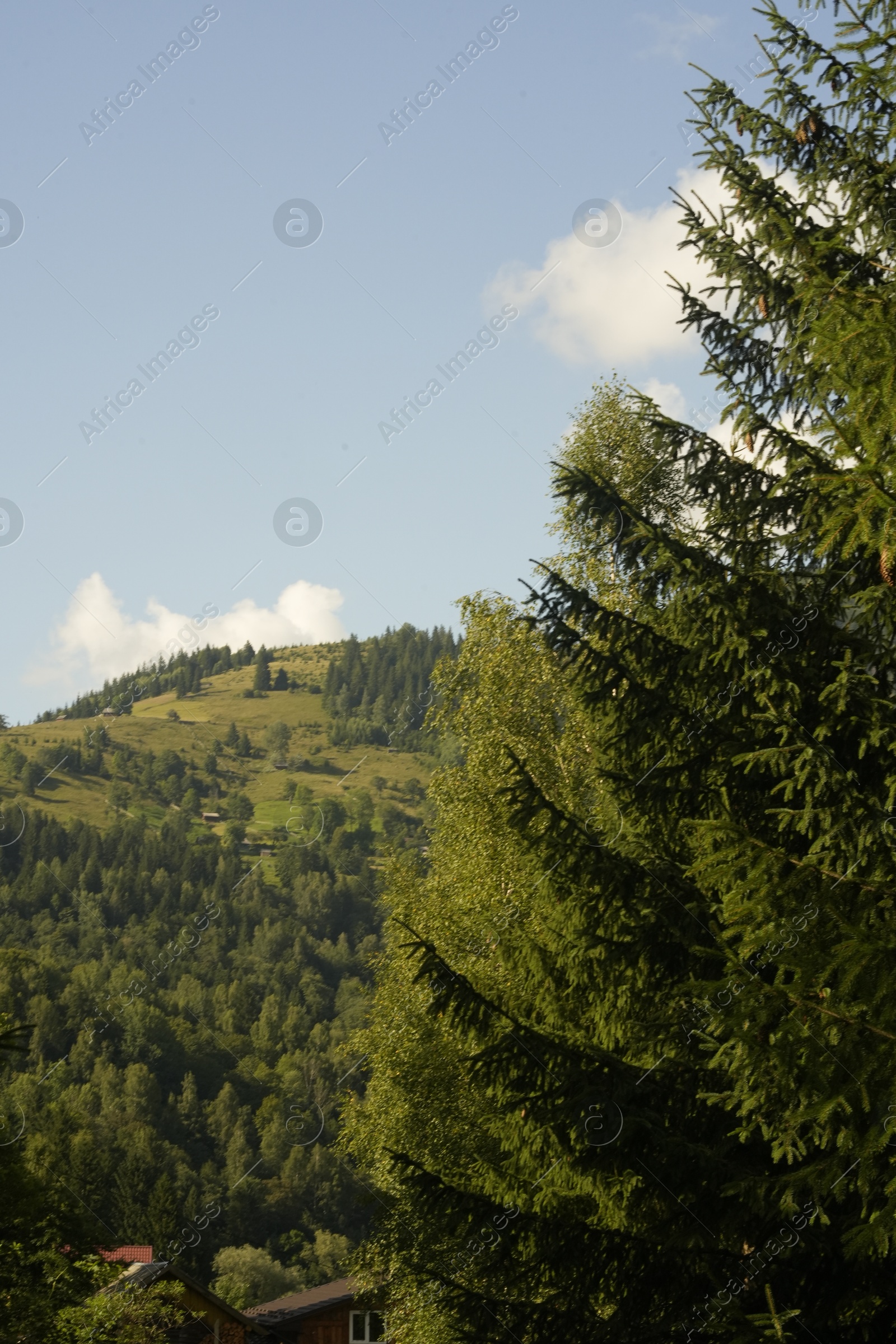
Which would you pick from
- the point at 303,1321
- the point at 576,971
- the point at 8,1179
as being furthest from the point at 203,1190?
the point at 576,971

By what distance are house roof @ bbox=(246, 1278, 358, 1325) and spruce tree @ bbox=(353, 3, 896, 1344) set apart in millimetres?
42247

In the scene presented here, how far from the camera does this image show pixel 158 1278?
32.9 metres

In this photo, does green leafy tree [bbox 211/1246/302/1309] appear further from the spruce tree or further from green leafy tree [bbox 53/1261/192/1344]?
the spruce tree

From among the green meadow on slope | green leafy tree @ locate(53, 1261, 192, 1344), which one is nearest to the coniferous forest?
green leafy tree @ locate(53, 1261, 192, 1344)

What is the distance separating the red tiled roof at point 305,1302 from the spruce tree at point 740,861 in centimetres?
4225

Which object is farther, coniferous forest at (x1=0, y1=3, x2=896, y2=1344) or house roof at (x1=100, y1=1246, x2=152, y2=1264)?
house roof at (x1=100, y1=1246, x2=152, y2=1264)

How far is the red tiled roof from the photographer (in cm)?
4862

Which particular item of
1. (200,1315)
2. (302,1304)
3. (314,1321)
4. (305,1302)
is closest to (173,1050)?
(305,1302)

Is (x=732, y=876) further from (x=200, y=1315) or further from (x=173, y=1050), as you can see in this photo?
(x=173, y=1050)

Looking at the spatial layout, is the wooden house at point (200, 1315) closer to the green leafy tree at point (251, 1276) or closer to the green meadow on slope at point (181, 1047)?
the green meadow on slope at point (181, 1047)

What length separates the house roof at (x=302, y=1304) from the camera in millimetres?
48406

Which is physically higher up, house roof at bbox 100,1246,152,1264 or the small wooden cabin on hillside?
house roof at bbox 100,1246,152,1264

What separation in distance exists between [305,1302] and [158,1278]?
70.6 ft

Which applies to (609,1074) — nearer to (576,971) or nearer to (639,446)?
(576,971)
